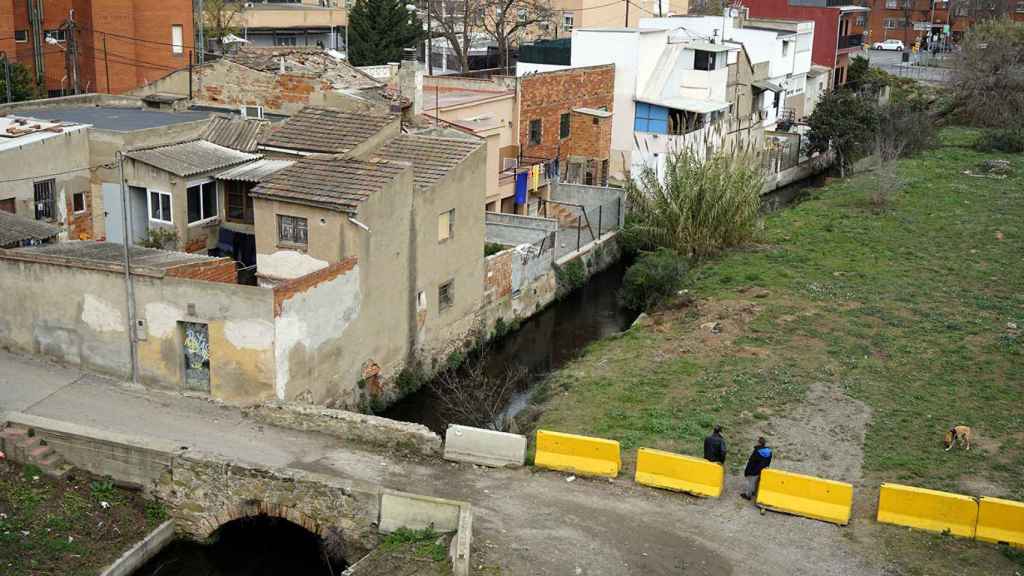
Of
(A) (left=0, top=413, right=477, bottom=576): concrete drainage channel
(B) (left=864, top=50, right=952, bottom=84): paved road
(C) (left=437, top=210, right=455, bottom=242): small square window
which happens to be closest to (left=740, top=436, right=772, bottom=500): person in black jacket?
(A) (left=0, top=413, right=477, bottom=576): concrete drainage channel

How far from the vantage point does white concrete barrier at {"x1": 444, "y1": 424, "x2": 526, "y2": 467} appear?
20.7 m

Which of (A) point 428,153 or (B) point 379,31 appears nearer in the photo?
(A) point 428,153

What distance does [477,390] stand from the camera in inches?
1075

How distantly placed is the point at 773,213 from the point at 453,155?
78.2ft

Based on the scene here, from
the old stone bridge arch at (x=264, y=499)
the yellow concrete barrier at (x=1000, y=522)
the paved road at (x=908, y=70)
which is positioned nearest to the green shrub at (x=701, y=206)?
the yellow concrete barrier at (x=1000, y=522)

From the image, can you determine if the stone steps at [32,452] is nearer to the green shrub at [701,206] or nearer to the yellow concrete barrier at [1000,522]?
the yellow concrete barrier at [1000,522]

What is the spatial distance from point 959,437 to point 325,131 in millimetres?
17488

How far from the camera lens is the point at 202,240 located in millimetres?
28844

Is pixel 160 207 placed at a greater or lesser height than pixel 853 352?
greater

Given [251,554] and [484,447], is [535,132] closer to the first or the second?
[484,447]

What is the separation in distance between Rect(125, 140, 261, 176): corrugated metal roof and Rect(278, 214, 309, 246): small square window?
3.65 metres

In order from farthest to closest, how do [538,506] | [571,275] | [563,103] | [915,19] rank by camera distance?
[915,19]
[563,103]
[571,275]
[538,506]

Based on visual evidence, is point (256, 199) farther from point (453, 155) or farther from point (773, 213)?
point (773, 213)

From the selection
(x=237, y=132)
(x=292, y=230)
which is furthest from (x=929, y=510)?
(x=237, y=132)
